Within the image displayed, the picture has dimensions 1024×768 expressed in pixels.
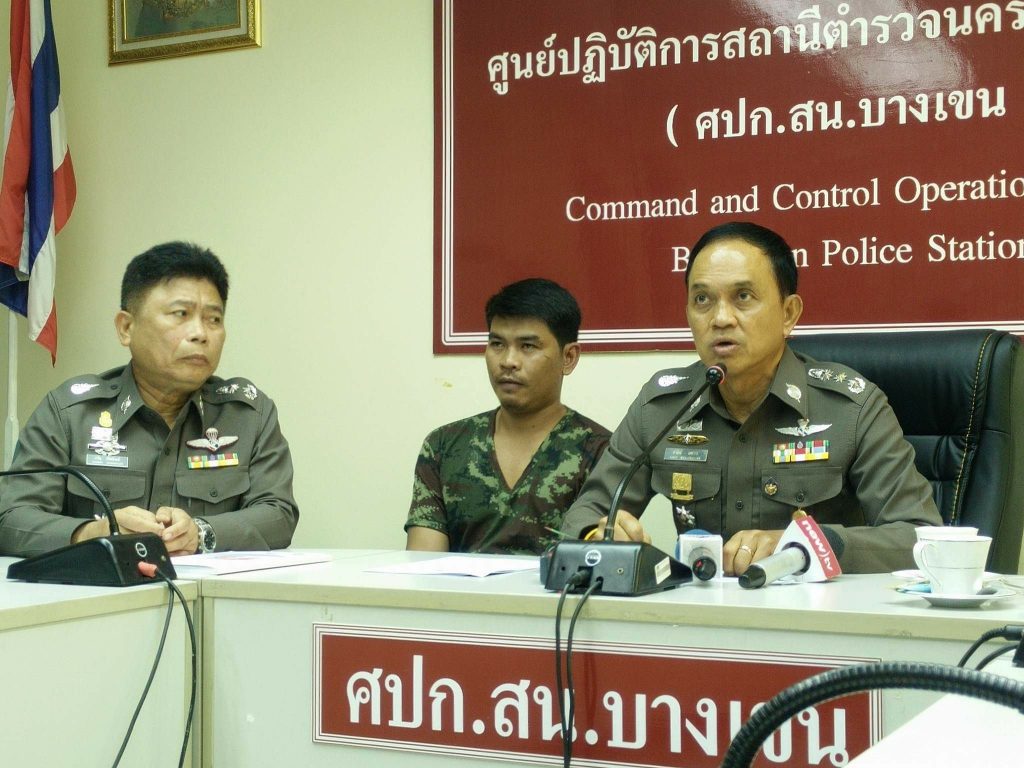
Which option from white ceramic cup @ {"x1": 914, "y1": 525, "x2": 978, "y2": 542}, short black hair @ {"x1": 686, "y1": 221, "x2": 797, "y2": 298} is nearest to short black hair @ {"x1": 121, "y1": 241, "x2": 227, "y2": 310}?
short black hair @ {"x1": 686, "y1": 221, "x2": 797, "y2": 298}

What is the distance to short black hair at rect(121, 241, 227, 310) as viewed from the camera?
2.39 metres

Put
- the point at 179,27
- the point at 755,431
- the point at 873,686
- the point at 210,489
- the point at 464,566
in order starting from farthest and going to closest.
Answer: the point at 179,27 < the point at 210,489 < the point at 755,431 < the point at 464,566 < the point at 873,686

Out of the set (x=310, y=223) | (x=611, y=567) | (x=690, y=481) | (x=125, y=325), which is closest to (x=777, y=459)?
(x=690, y=481)

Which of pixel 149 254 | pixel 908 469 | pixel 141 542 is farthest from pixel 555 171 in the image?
pixel 141 542

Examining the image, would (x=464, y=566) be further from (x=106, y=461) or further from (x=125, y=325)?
(x=125, y=325)

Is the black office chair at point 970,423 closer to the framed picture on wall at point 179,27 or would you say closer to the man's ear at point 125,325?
the man's ear at point 125,325

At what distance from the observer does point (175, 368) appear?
2.32 m

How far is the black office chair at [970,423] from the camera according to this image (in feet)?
6.53

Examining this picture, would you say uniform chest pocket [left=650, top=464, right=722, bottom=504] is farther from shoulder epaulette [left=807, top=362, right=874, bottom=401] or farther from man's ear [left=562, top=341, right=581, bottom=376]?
man's ear [left=562, top=341, right=581, bottom=376]

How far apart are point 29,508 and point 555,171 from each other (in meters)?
1.46

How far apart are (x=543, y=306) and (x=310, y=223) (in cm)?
90

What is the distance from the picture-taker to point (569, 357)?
263cm

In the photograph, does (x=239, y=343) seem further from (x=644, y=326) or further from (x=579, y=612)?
(x=579, y=612)

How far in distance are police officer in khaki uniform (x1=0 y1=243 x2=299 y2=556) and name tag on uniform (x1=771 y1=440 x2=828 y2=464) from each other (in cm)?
94
